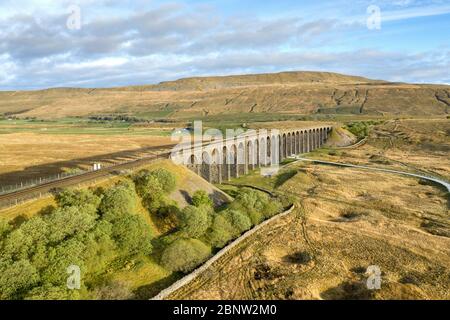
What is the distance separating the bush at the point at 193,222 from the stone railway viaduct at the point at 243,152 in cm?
1883

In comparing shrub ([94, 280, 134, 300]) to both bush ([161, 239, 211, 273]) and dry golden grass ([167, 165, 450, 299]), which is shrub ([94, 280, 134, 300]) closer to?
dry golden grass ([167, 165, 450, 299])

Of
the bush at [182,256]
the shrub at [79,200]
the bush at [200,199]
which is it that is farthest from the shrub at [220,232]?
the shrub at [79,200]

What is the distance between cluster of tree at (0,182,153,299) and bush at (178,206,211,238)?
3.83 metres

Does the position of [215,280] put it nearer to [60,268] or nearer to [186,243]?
[186,243]

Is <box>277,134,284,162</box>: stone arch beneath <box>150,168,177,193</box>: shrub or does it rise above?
beneath

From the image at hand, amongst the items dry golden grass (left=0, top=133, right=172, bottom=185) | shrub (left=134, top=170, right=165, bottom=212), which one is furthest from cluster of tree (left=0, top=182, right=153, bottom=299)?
dry golden grass (left=0, top=133, right=172, bottom=185)

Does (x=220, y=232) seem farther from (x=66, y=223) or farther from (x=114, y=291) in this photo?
(x=66, y=223)

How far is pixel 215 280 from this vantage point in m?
32.3

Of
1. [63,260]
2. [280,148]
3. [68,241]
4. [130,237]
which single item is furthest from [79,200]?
[280,148]

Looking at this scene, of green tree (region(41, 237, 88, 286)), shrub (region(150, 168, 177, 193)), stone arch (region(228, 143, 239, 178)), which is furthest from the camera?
stone arch (region(228, 143, 239, 178))

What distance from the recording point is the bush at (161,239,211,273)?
33625 millimetres

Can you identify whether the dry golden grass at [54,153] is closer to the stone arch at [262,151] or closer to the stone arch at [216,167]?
the stone arch at [216,167]
